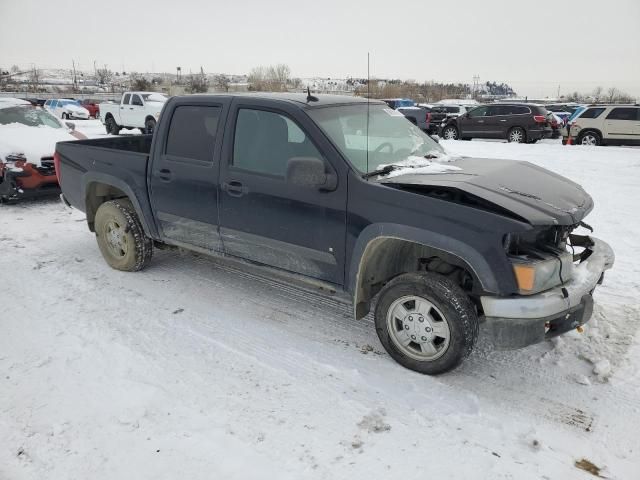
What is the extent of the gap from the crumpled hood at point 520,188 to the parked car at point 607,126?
48.8 feet

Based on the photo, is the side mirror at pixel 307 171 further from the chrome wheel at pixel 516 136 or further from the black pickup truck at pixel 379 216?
the chrome wheel at pixel 516 136

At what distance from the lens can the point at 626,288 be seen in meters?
4.65

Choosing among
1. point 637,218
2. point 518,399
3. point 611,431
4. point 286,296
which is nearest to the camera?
point 611,431

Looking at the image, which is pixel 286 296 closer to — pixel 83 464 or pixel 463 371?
pixel 463 371

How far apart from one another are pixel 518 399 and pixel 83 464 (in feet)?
8.50

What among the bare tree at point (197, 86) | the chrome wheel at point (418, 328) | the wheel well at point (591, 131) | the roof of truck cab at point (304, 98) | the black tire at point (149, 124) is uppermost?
the bare tree at point (197, 86)

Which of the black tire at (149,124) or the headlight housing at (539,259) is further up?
the black tire at (149,124)

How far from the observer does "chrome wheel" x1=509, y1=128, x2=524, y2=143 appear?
1803 cm

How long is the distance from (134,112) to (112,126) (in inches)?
72.4

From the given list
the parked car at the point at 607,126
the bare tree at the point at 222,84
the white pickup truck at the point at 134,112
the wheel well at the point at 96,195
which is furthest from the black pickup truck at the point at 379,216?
the bare tree at the point at 222,84

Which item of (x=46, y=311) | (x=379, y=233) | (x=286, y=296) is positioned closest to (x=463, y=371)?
(x=379, y=233)

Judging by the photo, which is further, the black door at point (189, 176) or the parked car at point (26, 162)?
the parked car at point (26, 162)

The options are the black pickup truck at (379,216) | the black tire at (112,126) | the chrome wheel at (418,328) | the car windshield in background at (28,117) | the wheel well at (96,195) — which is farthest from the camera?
the black tire at (112,126)

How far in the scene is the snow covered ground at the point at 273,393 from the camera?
8.68 feet
